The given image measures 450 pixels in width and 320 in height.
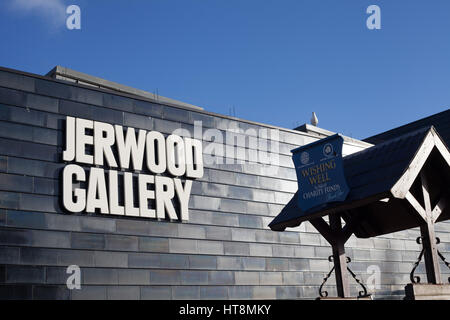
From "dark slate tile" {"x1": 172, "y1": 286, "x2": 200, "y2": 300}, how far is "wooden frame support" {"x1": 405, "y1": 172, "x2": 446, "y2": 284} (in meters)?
10.9

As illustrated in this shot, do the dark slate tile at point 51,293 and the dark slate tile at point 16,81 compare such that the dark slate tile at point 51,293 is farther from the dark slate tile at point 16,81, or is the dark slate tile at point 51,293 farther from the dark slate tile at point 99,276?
the dark slate tile at point 16,81

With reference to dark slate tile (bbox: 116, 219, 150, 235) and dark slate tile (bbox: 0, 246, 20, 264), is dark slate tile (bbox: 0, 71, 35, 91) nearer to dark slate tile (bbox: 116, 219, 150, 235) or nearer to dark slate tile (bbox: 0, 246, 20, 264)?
dark slate tile (bbox: 0, 246, 20, 264)

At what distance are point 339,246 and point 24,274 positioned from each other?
9775 millimetres

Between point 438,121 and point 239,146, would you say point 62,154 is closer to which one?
point 239,146

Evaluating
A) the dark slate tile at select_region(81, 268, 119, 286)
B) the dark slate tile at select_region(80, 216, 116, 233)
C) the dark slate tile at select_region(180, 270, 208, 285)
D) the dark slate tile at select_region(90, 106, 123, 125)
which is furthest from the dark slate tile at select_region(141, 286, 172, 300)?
the dark slate tile at select_region(90, 106, 123, 125)

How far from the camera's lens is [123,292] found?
65.2 feet

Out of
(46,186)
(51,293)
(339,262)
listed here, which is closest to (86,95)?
(46,186)

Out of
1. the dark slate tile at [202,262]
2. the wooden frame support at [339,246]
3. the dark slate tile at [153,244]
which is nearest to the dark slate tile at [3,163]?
the dark slate tile at [153,244]

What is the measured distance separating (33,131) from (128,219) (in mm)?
4331

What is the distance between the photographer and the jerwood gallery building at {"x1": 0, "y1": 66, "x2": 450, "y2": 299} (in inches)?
529

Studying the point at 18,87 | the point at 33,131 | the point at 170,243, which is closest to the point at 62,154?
the point at 33,131

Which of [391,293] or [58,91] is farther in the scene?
[391,293]

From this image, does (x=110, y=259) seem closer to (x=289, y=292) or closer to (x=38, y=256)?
(x=38, y=256)

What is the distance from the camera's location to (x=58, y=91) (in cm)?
2041
